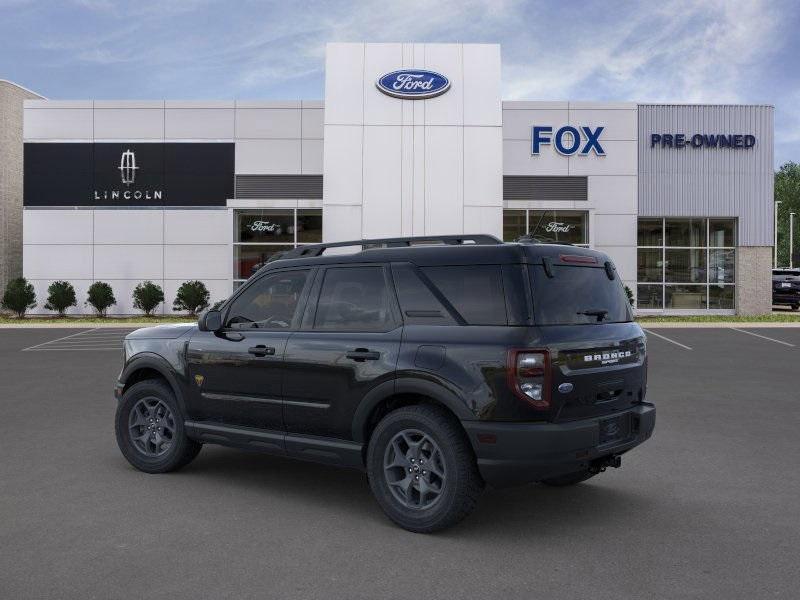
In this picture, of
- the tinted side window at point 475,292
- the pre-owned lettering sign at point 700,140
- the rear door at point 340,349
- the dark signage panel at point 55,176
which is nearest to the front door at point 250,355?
the rear door at point 340,349

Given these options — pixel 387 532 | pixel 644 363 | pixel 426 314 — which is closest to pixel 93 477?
pixel 387 532

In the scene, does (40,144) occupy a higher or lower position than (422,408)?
higher

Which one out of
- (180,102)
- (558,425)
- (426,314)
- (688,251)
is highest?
(180,102)

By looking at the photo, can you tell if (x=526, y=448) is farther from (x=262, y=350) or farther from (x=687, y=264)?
(x=687, y=264)

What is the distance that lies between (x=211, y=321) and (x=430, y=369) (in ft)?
6.59

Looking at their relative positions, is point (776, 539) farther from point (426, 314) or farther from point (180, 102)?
point (180, 102)

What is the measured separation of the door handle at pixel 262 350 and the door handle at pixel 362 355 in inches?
28.5

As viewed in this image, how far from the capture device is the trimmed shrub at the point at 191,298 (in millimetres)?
28609

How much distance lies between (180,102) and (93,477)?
26.1 meters

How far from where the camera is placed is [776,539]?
16.0ft

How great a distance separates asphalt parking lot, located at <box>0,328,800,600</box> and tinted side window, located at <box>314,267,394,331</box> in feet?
4.18

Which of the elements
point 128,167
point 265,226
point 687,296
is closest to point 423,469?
point 265,226

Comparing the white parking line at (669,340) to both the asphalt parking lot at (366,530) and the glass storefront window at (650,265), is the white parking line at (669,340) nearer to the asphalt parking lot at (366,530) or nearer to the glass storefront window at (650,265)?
the glass storefront window at (650,265)

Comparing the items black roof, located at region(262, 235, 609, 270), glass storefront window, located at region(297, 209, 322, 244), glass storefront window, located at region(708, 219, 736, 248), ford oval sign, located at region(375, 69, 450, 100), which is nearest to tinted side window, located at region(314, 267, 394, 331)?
black roof, located at region(262, 235, 609, 270)
